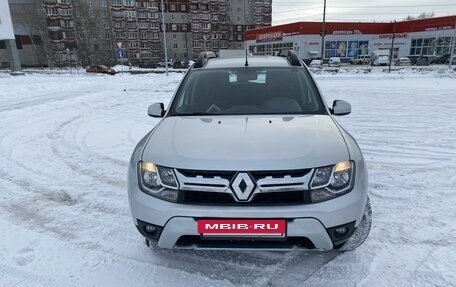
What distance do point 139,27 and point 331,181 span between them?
284ft

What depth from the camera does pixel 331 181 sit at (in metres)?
2.45

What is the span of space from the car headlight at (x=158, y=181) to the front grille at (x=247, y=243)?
1.04 feet

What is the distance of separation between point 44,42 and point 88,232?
78137mm

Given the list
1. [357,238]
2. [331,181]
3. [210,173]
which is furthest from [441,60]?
[210,173]

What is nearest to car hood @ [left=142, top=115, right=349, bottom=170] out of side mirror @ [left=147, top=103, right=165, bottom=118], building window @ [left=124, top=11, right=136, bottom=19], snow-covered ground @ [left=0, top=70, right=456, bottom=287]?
side mirror @ [left=147, top=103, right=165, bottom=118]

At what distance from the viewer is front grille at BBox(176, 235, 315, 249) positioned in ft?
7.89

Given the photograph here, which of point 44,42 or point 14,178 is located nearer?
point 14,178

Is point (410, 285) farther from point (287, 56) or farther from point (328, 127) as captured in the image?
point (287, 56)

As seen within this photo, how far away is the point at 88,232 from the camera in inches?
A: 135

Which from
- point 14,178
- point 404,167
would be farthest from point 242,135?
point 14,178

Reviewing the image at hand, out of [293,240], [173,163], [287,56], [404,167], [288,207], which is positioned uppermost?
[287,56]

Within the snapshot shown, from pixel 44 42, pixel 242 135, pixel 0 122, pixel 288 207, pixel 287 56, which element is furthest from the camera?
pixel 44 42

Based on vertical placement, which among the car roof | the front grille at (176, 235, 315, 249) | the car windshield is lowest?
the front grille at (176, 235, 315, 249)

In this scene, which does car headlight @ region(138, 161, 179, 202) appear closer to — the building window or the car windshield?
the car windshield
